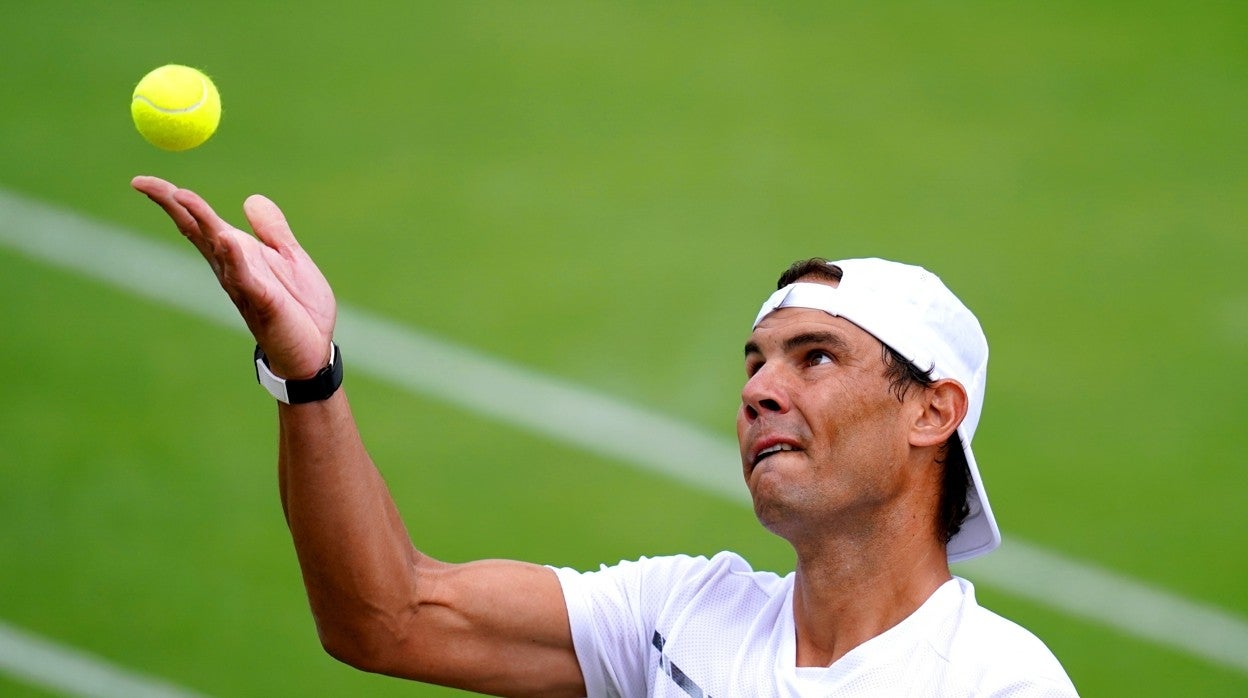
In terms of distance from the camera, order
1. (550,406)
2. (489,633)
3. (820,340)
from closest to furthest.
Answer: (820,340) → (489,633) → (550,406)

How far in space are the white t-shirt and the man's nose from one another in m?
0.47

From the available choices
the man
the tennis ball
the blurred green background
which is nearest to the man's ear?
the man

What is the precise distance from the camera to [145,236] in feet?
25.6

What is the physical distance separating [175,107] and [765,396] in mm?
1651

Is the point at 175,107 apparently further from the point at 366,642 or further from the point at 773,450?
the point at 773,450

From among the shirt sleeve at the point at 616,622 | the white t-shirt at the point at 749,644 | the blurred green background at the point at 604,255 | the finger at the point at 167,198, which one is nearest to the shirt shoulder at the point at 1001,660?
the white t-shirt at the point at 749,644

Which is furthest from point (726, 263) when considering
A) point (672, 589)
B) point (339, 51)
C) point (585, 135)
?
point (672, 589)

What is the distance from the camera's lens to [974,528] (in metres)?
4.03

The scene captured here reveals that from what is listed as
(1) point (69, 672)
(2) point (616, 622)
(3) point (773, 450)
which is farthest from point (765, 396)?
(1) point (69, 672)

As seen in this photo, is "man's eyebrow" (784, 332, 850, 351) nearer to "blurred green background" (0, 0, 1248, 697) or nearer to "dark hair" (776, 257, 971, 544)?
"dark hair" (776, 257, 971, 544)

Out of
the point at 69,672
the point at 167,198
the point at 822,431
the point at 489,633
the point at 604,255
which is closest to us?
the point at 167,198

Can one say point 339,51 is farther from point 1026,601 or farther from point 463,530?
point 1026,601

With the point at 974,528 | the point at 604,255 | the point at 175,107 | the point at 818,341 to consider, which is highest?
the point at 604,255

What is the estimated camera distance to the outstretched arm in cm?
346
